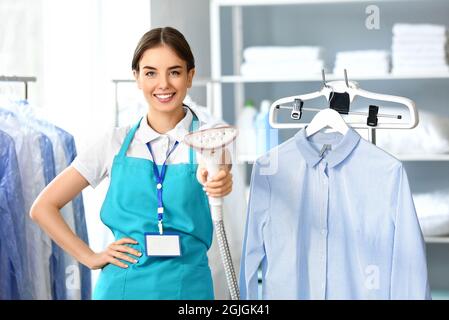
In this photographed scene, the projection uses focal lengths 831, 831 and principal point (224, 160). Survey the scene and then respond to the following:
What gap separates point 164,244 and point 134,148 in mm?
177

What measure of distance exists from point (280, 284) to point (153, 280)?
0.71ft

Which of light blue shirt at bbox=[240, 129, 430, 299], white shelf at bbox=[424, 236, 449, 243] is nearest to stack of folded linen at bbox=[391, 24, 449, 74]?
white shelf at bbox=[424, 236, 449, 243]

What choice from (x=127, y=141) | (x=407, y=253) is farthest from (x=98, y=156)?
(x=407, y=253)

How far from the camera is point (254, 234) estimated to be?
1417 mm

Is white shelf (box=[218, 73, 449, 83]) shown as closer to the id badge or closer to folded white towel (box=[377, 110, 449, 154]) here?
folded white towel (box=[377, 110, 449, 154])

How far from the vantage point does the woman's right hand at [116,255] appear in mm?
1414

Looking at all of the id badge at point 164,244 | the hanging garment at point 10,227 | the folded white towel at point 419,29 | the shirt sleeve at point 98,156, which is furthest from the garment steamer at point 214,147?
the folded white towel at point 419,29

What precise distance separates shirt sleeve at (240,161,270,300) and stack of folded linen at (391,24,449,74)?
1372mm

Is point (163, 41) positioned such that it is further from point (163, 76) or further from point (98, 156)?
Result: point (98, 156)

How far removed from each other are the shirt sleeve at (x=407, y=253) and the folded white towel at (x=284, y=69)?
1.38 metres

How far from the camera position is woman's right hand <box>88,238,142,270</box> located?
1414 mm

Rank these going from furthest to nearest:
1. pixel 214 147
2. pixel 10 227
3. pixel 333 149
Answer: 1. pixel 10 227
2. pixel 333 149
3. pixel 214 147

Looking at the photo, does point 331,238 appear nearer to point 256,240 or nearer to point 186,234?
point 256,240

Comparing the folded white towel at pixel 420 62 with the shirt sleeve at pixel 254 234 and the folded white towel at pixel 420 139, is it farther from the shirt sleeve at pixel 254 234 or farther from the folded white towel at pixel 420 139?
the shirt sleeve at pixel 254 234
